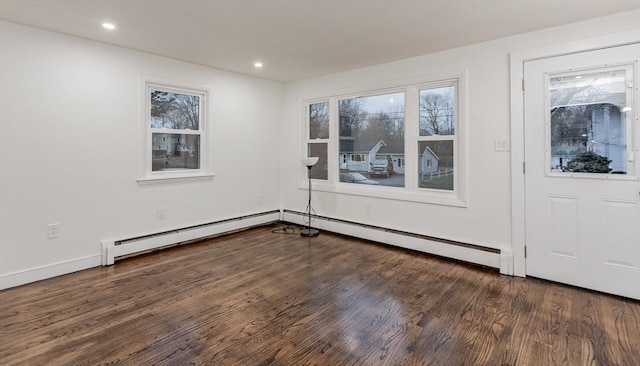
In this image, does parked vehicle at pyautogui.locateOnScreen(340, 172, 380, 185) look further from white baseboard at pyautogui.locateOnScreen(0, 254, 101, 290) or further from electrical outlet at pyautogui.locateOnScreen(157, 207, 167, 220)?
white baseboard at pyautogui.locateOnScreen(0, 254, 101, 290)

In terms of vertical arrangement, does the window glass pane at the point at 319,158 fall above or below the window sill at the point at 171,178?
above

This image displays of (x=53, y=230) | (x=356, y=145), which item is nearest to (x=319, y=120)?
(x=356, y=145)

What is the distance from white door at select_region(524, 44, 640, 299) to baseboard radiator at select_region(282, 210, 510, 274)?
0.36 meters

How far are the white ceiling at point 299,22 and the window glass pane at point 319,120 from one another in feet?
4.24

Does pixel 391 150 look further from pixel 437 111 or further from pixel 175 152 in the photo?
pixel 175 152

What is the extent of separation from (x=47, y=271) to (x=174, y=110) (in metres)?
2.23

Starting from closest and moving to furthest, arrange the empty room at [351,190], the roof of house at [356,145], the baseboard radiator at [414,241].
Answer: the empty room at [351,190], the baseboard radiator at [414,241], the roof of house at [356,145]

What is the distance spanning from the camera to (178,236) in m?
4.26

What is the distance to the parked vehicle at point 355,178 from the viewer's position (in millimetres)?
4700

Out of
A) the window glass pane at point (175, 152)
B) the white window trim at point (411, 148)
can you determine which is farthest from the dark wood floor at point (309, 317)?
the window glass pane at point (175, 152)

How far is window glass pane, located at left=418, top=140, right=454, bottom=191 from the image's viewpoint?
12.7 ft

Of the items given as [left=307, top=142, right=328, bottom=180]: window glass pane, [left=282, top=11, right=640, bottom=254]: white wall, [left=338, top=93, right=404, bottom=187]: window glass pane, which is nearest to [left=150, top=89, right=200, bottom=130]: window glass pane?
[left=307, top=142, right=328, bottom=180]: window glass pane

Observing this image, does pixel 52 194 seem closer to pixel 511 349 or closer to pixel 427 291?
pixel 427 291

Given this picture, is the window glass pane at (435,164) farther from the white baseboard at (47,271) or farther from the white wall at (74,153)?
the white baseboard at (47,271)
